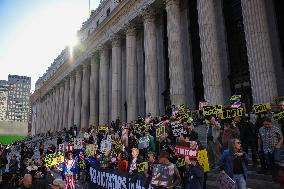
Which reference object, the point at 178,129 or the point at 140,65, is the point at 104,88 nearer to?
the point at 140,65

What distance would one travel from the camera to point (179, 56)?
2712 cm

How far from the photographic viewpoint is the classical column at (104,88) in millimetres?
41594

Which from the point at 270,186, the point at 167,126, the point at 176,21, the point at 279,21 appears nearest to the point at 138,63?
the point at 176,21

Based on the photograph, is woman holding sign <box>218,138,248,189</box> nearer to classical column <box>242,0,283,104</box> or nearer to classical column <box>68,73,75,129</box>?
classical column <box>242,0,283,104</box>

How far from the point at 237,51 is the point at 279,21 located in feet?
13.4

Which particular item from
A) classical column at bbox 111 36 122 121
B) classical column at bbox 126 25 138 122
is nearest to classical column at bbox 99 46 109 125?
classical column at bbox 111 36 122 121

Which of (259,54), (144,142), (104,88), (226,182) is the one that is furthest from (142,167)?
(104,88)

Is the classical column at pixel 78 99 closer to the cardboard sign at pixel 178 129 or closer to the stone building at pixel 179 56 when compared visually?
the stone building at pixel 179 56

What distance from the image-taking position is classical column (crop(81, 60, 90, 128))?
4825 cm

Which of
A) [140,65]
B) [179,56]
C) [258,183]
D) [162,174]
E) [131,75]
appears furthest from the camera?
[140,65]

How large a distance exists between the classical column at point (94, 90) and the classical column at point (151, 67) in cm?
1661

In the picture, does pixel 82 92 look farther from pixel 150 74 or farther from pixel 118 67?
pixel 150 74

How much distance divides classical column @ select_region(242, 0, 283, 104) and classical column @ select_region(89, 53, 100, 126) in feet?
96.3

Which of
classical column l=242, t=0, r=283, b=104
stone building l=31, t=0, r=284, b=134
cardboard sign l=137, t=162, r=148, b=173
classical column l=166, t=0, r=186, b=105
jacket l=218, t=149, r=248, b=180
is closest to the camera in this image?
jacket l=218, t=149, r=248, b=180
